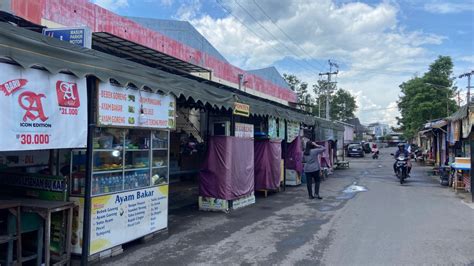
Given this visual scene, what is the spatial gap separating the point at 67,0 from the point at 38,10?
1037 mm

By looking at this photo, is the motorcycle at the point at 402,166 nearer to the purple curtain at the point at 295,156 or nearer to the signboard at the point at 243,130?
the purple curtain at the point at 295,156

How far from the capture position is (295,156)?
15.9 m

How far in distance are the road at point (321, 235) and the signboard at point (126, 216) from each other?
26 centimetres

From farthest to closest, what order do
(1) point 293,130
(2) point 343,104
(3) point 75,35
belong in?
(2) point 343,104
(1) point 293,130
(3) point 75,35

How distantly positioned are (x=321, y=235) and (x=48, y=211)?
4.75m

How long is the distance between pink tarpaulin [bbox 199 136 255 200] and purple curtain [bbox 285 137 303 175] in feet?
18.6

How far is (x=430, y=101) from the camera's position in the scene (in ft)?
116

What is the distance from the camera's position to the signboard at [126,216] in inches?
234

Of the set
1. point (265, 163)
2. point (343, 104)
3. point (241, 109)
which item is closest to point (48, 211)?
point (241, 109)

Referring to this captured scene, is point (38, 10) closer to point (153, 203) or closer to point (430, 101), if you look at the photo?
point (153, 203)

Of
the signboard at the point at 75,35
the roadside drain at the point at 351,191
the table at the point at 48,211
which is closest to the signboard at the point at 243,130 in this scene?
the roadside drain at the point at 351,191

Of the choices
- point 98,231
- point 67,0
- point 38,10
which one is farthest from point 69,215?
point 67,0

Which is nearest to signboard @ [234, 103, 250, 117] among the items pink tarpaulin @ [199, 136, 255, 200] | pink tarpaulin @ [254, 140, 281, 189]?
pink tarpaulin @ [199, 136, 255, 200]

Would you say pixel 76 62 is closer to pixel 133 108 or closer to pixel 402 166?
pixel 133 108
